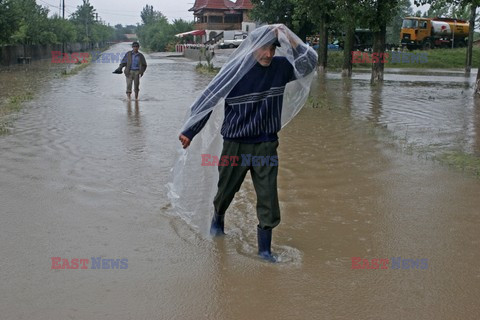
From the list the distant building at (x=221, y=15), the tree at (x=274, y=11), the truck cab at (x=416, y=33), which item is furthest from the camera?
the distant building at (x=221, y=15)

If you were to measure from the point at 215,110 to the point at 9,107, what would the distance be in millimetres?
9614

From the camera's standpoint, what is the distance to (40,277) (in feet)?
13.0

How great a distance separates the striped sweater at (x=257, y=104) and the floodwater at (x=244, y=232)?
94 centimetres

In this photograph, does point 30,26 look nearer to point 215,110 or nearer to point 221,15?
point 221,15

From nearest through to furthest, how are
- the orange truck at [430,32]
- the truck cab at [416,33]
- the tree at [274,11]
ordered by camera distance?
the tree at [274,11]
the truck cab at [416,33]
the orange truck at [430,32]

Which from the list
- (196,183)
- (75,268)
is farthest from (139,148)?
(75,268)

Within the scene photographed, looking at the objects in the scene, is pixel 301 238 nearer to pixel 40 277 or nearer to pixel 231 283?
pixel 231 283

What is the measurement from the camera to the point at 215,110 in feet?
15.2

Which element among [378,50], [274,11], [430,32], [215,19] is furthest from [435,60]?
[215,19]

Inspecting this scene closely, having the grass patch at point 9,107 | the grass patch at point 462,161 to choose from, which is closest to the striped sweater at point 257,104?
the grass patch at point 462,161

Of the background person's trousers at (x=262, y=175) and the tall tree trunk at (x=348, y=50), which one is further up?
the tall tree trunk at (x=348, y=50)

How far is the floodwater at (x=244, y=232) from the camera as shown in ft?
12.1

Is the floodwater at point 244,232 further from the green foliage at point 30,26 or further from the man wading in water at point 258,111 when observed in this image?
the green foliage at point 30,26

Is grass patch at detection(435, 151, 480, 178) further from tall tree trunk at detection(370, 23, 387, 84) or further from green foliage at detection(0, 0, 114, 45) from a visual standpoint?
green foliage at detection(0, 0, 114, 45)
